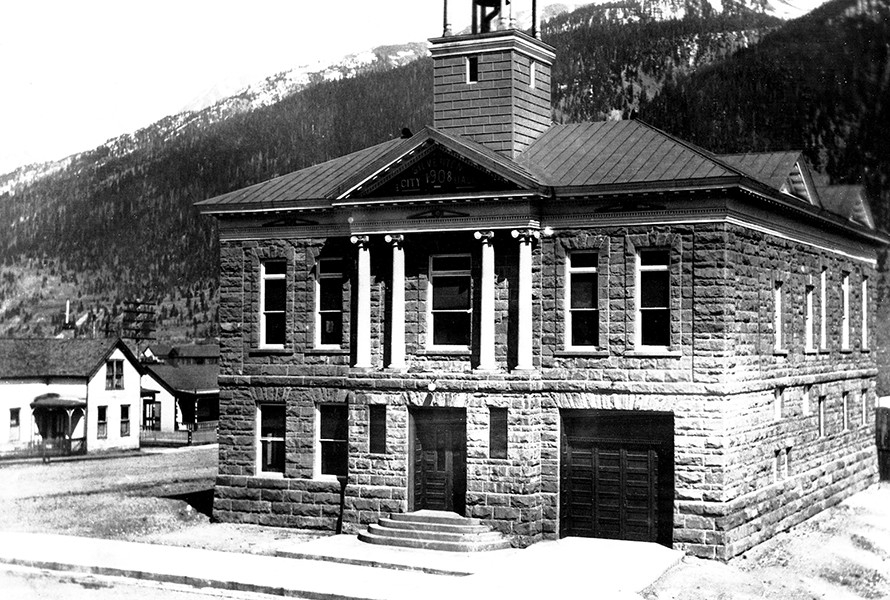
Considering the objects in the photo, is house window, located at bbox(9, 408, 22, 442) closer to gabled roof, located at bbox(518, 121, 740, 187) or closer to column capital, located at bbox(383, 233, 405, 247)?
column capital, located at bbox(383, 233, 405, 247)

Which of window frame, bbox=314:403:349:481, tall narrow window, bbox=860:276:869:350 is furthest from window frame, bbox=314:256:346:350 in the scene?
tall narrow window, bbox=860:276:869:350

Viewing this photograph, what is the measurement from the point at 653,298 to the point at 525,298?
9.11ft

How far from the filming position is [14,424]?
176 ft

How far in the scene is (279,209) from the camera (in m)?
29.2

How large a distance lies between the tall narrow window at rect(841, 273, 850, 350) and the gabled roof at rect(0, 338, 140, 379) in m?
35.8

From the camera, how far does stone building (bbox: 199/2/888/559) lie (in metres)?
25.3

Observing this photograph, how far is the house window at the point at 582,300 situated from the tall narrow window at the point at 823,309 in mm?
8539

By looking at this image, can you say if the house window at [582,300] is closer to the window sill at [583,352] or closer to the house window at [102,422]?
the window sill at [583,352]

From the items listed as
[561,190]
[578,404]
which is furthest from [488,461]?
[561,190]

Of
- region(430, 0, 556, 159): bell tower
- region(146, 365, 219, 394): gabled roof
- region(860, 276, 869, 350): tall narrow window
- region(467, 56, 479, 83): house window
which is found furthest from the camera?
region(146, 365, 219, 394): gabled roof

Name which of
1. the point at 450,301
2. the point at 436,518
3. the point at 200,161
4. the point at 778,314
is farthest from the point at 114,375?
the point at 200,161

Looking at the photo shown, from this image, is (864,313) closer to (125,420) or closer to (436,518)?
(436,518)

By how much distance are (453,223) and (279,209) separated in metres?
4.77

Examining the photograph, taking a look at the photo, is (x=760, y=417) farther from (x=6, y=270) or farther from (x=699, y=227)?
(x=6, y=270)
